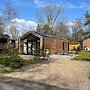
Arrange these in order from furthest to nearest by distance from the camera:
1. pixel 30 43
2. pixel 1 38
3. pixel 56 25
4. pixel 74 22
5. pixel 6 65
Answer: pixel 74 22, pixel 56 25, pixel 1 38, pixel 30 43, pixel 6 65

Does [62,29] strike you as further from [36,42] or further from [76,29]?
[36,42]

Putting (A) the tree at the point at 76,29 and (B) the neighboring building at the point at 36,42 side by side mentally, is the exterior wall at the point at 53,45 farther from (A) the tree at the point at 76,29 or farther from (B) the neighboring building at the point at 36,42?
(A) the tree at the point at 76,29

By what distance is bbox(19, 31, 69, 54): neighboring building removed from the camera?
32.5 metres

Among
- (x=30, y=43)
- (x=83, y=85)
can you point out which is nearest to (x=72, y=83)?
(x=83, y=85)

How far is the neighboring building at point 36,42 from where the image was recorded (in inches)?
1278

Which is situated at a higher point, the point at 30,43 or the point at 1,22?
the point at 1,22

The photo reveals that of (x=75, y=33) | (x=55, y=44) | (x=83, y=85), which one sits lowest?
(x=83, y=85)

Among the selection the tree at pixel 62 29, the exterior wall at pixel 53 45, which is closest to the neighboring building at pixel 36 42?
the exterior wall at pixel 53 45

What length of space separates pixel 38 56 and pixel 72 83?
37.2ft

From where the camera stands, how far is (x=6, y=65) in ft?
56.6

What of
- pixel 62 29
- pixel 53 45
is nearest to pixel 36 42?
pixel 53 45

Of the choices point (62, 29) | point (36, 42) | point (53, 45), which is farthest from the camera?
point (62, 29)

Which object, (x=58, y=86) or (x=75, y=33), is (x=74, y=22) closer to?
(x=75, y=33)

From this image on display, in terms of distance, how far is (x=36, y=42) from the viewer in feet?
109
